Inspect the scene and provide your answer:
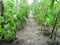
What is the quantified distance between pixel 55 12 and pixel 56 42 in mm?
1197

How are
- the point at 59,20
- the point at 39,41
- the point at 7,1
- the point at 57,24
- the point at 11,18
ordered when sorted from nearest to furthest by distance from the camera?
the point at 11,18 → the point at 7,1 → the point at 59,20 → the point at 57,24 → the point at 39,41

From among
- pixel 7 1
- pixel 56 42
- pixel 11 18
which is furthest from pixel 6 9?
pixel 56 42

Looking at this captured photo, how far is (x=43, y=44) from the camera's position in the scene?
4.46 metres

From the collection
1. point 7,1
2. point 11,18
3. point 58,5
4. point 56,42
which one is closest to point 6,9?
point 7,1

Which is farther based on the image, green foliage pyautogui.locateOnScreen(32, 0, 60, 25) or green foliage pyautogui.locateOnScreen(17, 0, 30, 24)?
green foliage pyautogui.locateOnScreen(17, 0, 30, 24)

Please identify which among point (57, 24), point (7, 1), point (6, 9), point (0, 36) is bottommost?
point (0, 36)

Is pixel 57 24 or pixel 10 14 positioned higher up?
pixel 10 14

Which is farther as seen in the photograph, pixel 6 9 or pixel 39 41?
pixel 39 41

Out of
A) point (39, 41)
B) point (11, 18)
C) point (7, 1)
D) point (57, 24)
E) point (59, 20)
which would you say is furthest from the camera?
point (39, 41)

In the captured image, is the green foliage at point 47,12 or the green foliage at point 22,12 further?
the green foliage at point 22,12

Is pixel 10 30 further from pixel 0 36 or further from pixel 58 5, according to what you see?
pixel 58 5

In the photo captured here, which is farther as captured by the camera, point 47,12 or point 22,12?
point 47,12

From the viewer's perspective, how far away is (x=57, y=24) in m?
4.30

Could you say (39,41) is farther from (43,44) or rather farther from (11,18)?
(11,18)
